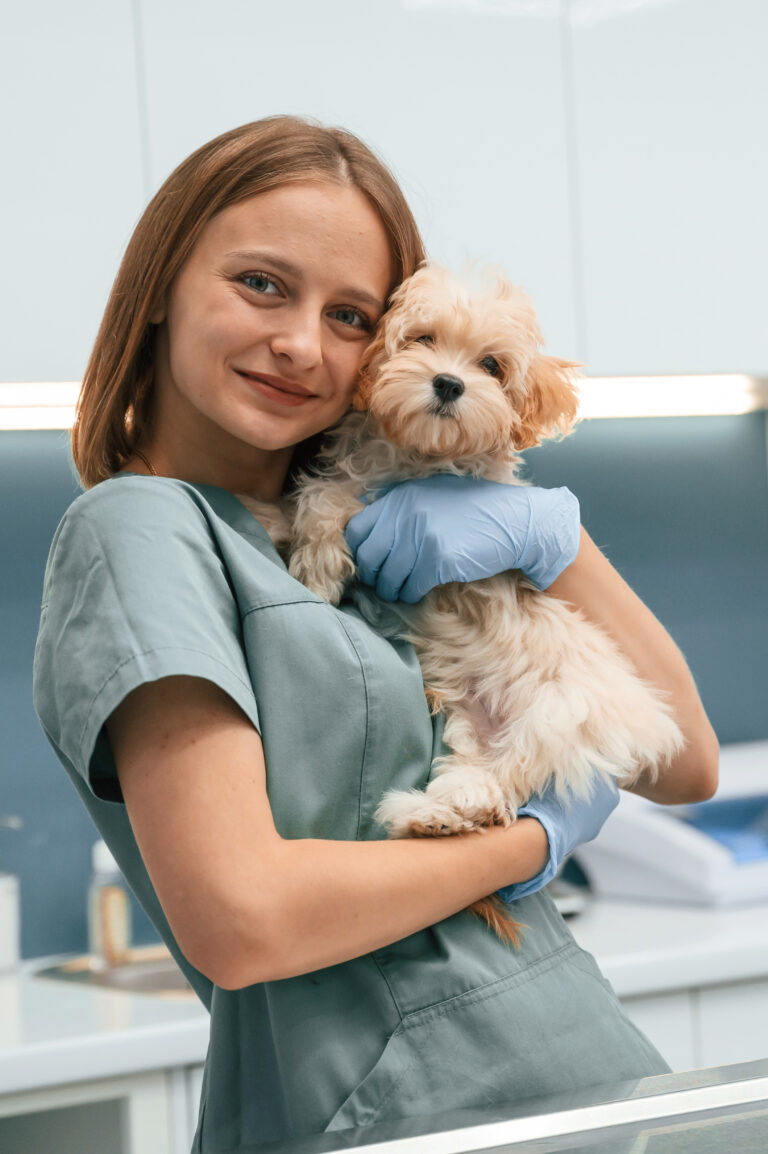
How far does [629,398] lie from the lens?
7.79ft

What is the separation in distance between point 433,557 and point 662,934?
1.23 meters

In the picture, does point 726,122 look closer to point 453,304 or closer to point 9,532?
point 453,304

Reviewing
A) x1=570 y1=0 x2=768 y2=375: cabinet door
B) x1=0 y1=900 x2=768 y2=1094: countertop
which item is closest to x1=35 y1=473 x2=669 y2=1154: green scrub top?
x1=0 y1=900 x2=768 y2=1094: countertop

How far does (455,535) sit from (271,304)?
0.25m

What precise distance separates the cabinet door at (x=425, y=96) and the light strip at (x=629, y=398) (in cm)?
26

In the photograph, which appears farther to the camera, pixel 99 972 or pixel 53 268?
pixel 99 972

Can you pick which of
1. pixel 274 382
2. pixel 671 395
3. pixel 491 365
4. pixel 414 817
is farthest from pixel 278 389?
pixel 671 395

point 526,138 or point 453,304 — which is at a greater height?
point 526,138

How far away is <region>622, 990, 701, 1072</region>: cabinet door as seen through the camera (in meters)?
1.76

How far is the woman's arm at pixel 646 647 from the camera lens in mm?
1073

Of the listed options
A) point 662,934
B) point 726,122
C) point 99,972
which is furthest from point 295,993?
point 726,122

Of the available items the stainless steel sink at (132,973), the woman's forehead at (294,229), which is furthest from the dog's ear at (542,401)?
the stainless steel sink at (132,973)

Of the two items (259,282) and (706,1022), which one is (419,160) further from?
(706,1022)

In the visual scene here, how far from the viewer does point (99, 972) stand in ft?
6.82
